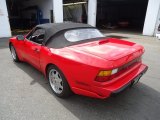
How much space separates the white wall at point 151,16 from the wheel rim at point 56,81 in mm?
12184

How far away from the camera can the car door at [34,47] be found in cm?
345

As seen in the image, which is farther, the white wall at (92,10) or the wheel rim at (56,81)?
the white wall at (92,10)

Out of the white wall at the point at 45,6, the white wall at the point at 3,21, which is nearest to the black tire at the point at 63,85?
the white wall at the point at 3,21

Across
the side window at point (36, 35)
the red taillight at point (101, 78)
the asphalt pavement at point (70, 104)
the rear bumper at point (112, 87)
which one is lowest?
the asphalt pavement at point (70, 104)

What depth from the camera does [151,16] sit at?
1270cm

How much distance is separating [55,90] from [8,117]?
0.98 metres

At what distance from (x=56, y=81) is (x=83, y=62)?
0.96m

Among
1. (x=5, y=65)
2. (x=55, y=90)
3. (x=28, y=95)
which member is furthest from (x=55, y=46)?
(x=5, y=65)

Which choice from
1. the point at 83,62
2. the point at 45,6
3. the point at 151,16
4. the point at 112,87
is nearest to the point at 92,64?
the point at 83,62

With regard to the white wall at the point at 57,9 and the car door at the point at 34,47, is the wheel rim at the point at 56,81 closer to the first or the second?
the car door at the point at 34,47

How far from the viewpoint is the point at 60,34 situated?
10.5 ft

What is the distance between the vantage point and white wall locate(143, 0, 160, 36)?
1228 centimetres

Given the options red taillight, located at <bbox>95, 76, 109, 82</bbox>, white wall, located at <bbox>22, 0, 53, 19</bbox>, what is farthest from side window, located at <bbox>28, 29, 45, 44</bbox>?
white wall, located at <bbox>22, 0, 53, 19</bbox>

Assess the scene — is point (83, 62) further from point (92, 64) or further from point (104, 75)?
point (104, 75)
